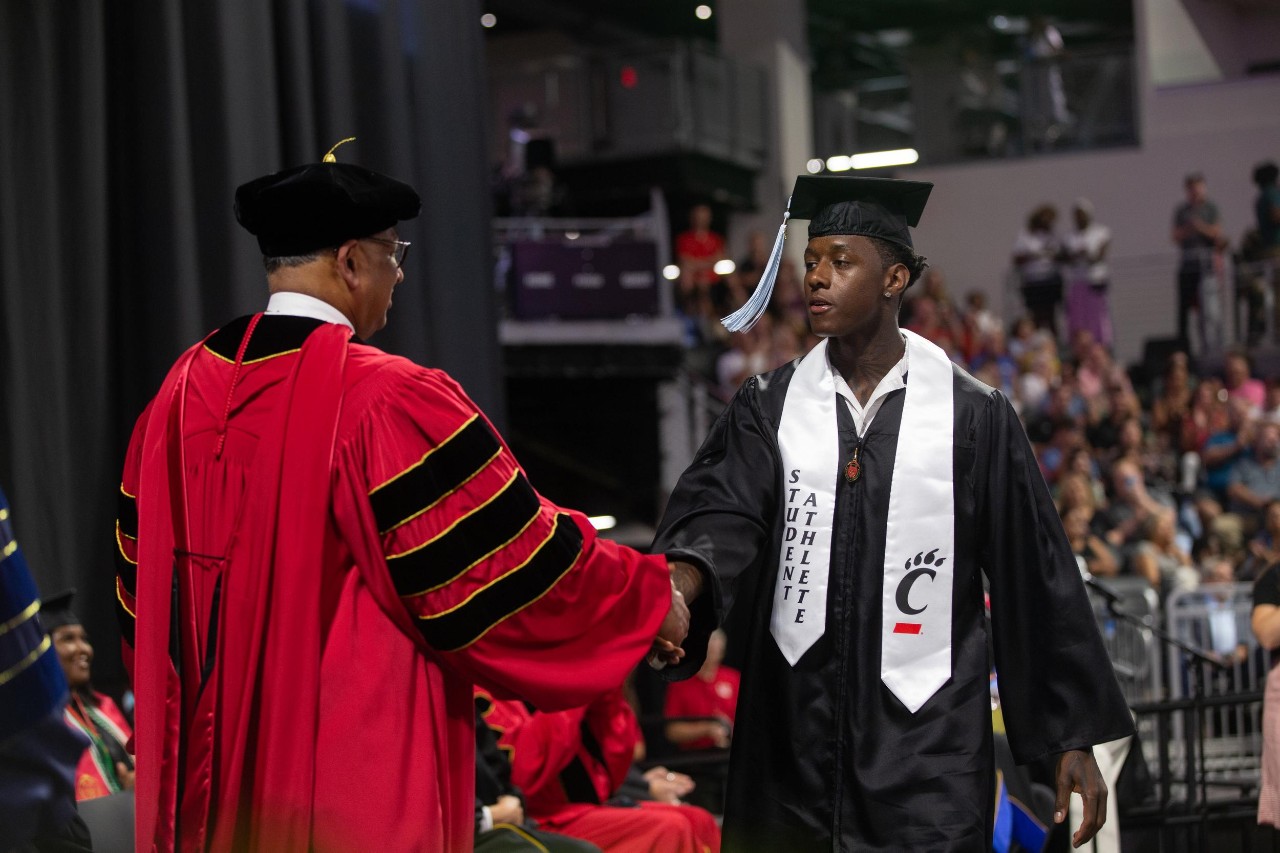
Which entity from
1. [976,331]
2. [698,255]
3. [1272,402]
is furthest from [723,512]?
[698,255]

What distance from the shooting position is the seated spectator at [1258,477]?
9758 mm

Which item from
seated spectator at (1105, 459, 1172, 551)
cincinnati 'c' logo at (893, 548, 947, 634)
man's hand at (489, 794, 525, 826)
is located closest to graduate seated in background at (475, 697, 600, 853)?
man's hand at (489, 794, 525, 826)

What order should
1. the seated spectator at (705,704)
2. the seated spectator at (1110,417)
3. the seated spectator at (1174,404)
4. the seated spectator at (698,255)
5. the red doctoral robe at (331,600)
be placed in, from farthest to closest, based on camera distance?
1. the seated spectator at (698,255)
2. the seated spectator at (1174,404)
3. the seated spectator at (1110,417)
4. the seated spectator at (705,704)
5. the red doctoral robe at (331,600)

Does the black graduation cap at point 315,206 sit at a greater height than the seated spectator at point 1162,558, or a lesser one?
greater

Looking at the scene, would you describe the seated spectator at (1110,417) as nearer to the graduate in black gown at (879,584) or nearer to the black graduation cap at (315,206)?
the graduate in black gown at (879,584)

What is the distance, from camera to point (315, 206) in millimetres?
2787

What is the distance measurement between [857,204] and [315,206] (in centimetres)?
115

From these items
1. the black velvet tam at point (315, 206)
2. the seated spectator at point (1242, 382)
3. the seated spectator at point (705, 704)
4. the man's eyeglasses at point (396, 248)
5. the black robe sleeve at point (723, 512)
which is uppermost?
the black velvet tam at point (315, 206)

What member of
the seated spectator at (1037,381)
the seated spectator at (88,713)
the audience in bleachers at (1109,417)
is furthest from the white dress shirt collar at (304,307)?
the seated spectator at (1037,381)

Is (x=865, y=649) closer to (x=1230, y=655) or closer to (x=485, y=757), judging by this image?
(x=485, y=757)

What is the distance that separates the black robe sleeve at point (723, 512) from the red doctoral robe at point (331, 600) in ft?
Result: 1.07

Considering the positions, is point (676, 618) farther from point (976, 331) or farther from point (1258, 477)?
point (976, 331)

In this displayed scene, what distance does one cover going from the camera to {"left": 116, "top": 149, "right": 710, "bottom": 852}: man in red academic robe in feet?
8.66

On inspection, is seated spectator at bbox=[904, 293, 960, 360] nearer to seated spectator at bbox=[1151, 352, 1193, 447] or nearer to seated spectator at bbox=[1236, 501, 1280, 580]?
seated spectator at bbox=[1151, 352, 1193, 447]
